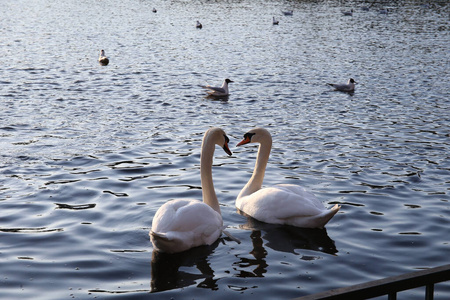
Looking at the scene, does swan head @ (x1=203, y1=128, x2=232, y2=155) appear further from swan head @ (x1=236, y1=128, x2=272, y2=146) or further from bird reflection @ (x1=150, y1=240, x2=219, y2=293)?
bird reflection @ (x1=150, y1=240, x2=219, y2=293)

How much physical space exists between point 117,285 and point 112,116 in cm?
931

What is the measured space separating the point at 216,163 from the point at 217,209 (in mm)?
→ 3437

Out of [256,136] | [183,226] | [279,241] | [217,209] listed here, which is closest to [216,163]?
[256,136]

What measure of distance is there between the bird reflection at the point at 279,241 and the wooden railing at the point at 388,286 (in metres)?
3.88

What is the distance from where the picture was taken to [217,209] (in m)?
7.77

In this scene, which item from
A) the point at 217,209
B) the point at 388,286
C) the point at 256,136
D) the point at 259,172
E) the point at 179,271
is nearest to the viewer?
the point at 388,286

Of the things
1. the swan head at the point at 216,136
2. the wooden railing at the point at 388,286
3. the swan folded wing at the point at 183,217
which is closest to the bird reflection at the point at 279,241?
the swan folded wing at the point at 183,217

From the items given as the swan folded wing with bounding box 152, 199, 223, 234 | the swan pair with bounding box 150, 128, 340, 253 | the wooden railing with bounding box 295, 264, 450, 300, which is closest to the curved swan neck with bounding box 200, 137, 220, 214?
the swan pair with bounding box 150, 128, 340, 253

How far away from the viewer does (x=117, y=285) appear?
19.8ft

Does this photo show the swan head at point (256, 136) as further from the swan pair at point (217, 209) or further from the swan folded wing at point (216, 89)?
the swan folded wing at point (216, 89)

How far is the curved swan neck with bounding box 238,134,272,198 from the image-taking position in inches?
347

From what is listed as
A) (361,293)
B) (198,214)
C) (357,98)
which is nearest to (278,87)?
(357,98)

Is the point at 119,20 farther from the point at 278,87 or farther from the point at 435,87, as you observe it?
the point at 435,87

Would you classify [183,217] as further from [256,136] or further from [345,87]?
[345,87]
